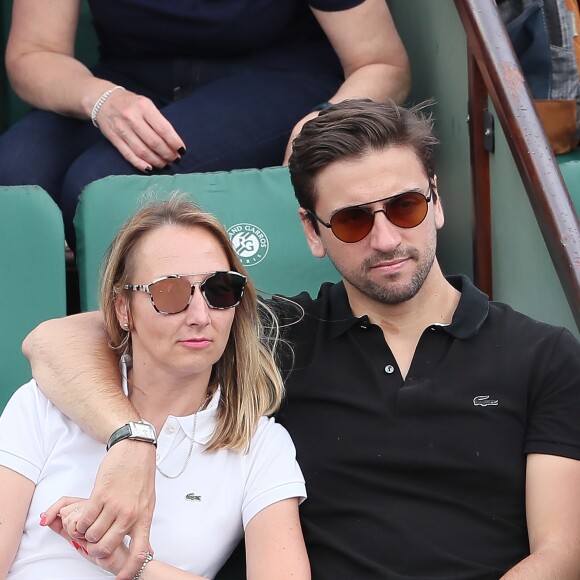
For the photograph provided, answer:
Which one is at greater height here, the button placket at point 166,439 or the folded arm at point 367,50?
the folded arm at point 367,50

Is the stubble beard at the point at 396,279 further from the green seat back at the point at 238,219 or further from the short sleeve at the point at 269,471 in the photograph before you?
the green seat back at the point at 238,219

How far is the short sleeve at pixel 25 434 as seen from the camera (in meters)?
2.09

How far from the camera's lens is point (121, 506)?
6.16 ft

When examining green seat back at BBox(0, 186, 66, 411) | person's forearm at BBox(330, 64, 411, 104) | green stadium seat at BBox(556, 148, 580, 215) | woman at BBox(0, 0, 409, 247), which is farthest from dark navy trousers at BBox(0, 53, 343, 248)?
green stadium seat at BBox(556, 148, 580, 215)

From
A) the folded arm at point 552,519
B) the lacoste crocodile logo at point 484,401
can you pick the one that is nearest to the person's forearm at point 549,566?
the folded arm at point 552,519

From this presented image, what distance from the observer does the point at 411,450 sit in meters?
2.08

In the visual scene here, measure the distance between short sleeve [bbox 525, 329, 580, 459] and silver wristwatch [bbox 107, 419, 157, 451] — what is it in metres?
0.66

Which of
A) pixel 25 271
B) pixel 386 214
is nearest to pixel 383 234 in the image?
pixel 386 214

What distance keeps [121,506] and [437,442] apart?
58 centimetres

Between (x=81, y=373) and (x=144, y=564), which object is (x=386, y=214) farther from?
(x=144, y=564)

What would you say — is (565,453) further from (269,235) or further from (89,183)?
(89,183)

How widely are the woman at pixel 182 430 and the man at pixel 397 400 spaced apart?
71 millimetres

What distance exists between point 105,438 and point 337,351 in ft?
1.61

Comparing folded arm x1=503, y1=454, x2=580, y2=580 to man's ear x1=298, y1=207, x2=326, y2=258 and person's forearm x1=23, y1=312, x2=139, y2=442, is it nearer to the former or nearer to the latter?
man's ear x1=298, y1=207, x2=326, y2=258
